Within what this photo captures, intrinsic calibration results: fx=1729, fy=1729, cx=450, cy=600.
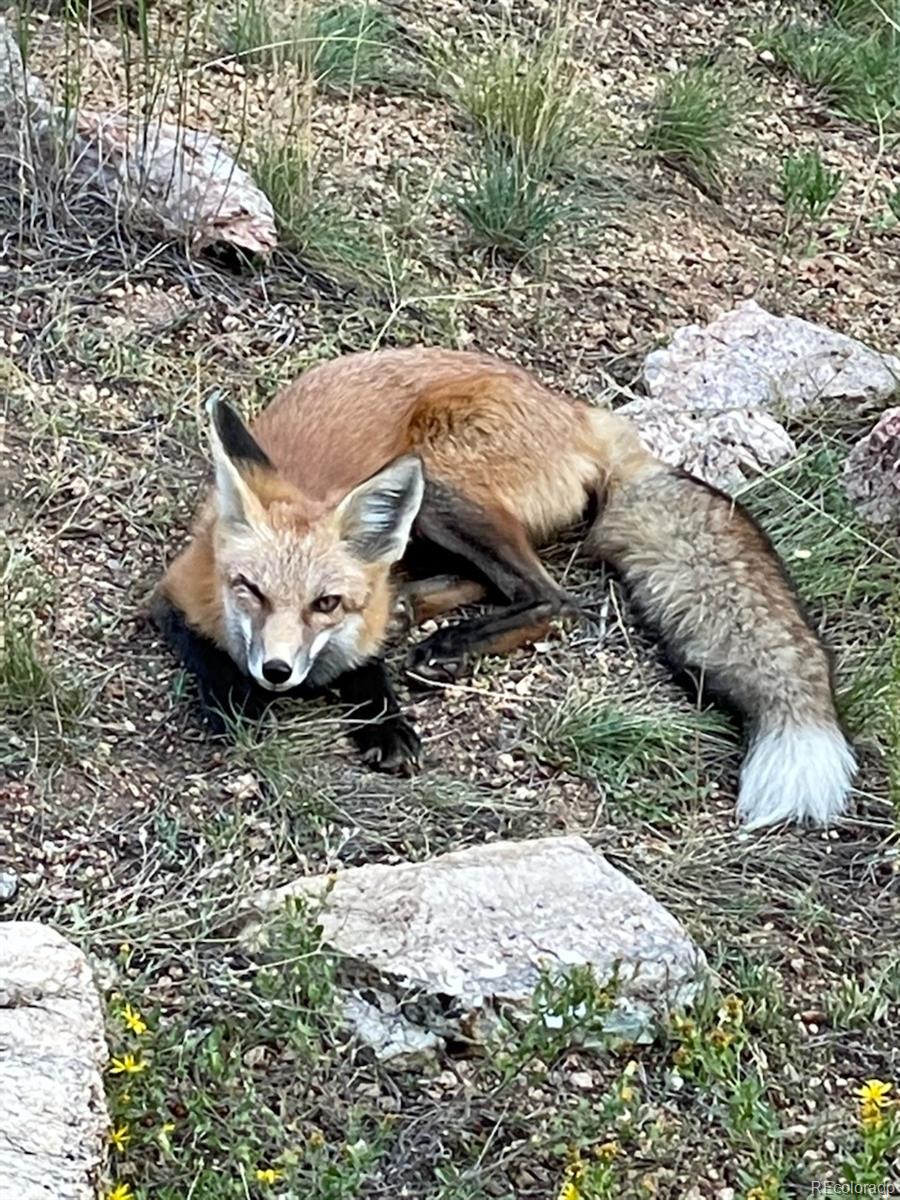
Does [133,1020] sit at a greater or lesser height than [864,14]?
lesser

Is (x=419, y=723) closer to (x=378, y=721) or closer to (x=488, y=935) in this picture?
(x=378, y=721)

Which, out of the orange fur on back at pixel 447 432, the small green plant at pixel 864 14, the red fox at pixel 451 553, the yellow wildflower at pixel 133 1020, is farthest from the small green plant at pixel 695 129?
the yellow wildflower at pixel 133 1020

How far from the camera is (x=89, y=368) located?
198 inches

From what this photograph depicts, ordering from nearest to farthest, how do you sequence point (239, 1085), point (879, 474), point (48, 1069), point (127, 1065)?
point (48, 1069) → point (127, 1065) → point (239, 1085) → point (879, 474)

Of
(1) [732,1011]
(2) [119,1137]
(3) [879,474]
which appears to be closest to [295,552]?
(1) [732,1011]

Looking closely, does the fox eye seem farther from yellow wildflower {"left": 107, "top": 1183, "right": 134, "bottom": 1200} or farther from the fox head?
yellow wildflower {"left": 107, "top": 1183, "right": 134, "bottom": 1200}

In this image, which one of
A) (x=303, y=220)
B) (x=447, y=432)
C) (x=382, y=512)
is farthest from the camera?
(x=303, y=220)

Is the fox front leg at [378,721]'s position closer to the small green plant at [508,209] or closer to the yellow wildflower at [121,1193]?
the yellow wildflower at [121,1193]

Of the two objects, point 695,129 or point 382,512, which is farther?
point 695,129

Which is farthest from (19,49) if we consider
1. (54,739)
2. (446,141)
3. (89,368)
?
(54,739)

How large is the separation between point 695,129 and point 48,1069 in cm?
474

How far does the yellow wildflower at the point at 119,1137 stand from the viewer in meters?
2.72

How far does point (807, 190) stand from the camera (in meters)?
6.36

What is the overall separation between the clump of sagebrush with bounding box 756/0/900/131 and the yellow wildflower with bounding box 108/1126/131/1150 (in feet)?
17.8
